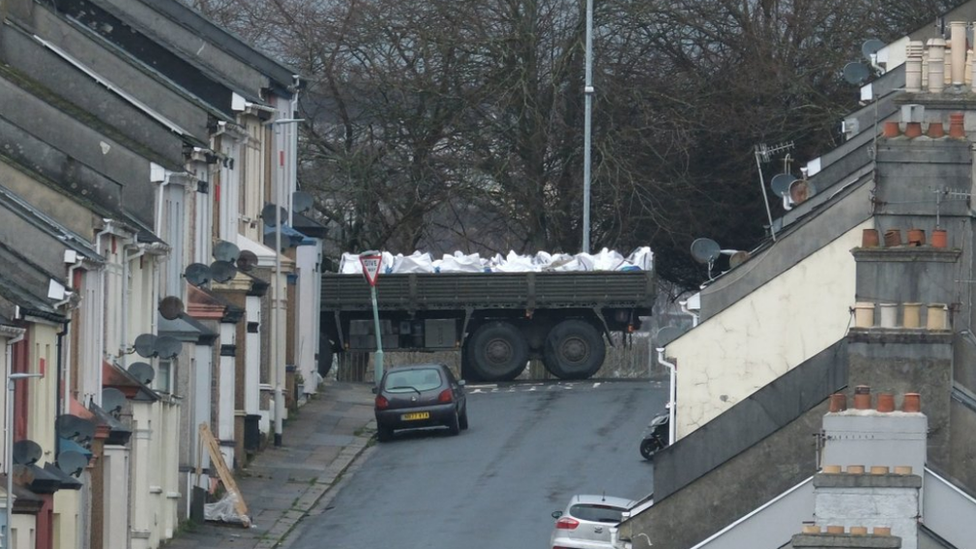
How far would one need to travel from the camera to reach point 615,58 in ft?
212

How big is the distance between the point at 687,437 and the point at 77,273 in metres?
12.3

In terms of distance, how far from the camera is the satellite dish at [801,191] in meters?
35.4

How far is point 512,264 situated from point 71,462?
77.3 feet

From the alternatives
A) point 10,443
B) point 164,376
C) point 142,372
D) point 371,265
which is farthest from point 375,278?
point 10,443

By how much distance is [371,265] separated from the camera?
52250mm

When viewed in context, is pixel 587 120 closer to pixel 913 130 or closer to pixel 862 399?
pixel 913 130

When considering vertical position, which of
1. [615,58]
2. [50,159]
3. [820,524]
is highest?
[615,58]

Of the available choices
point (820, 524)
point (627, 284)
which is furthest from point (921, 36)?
point (820, 524)

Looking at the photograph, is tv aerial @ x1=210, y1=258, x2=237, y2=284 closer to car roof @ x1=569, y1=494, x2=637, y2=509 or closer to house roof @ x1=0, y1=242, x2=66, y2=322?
house roof @ x1=0, y1=242, x2=66, y2=322

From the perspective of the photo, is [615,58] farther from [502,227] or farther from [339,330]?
[339,330]

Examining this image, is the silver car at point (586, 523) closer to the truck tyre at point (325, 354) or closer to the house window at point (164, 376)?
the house window at point (164, 376)

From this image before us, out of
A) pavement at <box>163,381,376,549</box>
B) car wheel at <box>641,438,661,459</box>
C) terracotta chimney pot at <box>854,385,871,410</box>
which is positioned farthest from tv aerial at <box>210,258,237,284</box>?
terracotta chimney pot at <box>854,385,871,410</box>

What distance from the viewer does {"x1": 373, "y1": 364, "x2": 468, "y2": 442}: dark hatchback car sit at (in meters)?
46.0

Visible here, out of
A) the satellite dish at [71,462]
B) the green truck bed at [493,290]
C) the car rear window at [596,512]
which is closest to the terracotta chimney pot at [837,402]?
the car rear window at [596,512]
